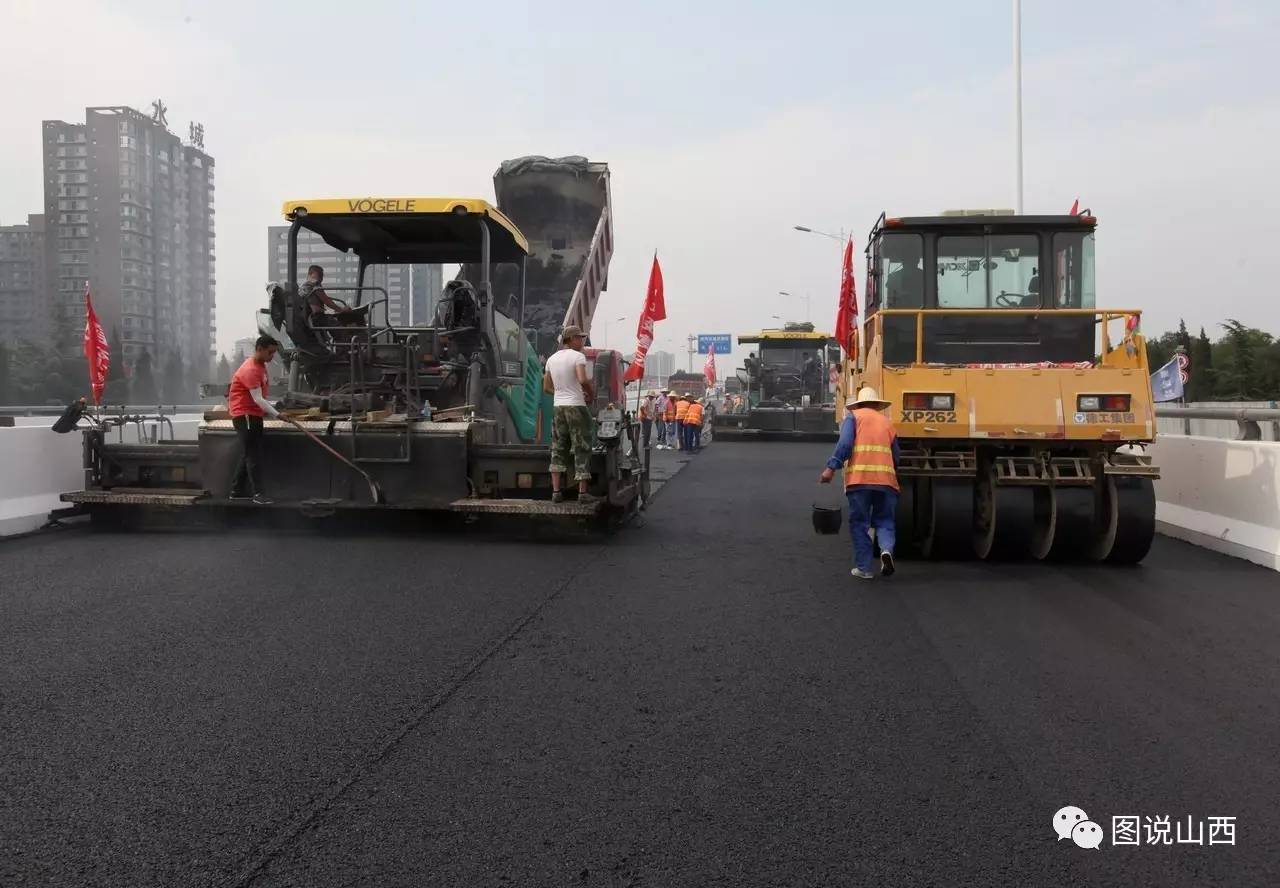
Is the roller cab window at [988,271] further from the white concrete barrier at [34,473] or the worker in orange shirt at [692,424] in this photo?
the worker in orange shirt at [692,424]

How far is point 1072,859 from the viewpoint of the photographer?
2957 mm

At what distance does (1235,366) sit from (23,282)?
48831 mm

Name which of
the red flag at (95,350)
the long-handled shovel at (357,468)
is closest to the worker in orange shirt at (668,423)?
the red flag at (95,350)

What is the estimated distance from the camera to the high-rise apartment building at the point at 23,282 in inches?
1764

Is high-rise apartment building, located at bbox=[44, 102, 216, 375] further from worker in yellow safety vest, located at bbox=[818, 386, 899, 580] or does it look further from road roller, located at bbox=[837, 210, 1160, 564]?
worker in yellow safety vest, located at bbox=[818, 386, 899, 580]

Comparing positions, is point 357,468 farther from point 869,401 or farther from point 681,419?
point 681,419

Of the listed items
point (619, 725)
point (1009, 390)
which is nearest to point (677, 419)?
point (1009, 390)

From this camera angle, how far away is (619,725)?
4.07 meters

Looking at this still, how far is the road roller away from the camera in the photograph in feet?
25.2

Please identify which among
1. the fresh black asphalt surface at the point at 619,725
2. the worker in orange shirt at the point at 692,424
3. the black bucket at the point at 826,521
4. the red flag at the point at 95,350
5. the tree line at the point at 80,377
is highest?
the tree line at the point at 80,377

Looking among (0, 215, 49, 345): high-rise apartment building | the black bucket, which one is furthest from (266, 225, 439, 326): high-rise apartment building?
(0, 215, 49, 345): high-rise apartment building

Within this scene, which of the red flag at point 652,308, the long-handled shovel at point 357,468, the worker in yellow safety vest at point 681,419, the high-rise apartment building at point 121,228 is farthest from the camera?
the high-rise apartment building at point 121,228

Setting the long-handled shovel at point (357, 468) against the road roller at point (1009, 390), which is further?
the long-handled shovel at point (357, 468)

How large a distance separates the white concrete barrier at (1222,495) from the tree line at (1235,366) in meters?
25.5
